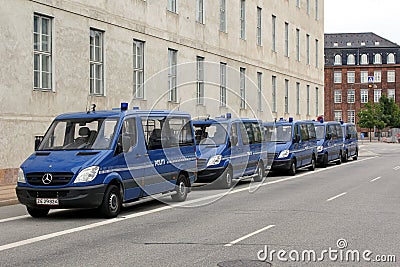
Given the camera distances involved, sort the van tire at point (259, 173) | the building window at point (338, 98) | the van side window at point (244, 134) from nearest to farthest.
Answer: the van side window at point (244, 134) < the van tire at point (259, 173) < the building window at point (338, 98)

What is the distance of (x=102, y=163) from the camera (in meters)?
13.5

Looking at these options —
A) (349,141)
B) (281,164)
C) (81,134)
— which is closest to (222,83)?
(349,141)

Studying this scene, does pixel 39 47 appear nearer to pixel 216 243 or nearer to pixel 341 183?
pixel 341 183

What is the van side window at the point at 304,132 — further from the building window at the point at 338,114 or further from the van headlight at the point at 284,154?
the building window at the point at 338,114

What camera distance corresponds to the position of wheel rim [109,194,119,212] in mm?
13891

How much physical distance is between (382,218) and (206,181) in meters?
7.91

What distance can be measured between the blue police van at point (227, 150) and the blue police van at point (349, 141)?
49.2 feet

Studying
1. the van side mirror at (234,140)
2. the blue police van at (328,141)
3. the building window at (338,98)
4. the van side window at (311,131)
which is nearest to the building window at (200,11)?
the blue police van at (328,141)

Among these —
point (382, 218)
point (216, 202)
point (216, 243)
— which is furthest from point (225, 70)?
point (216, 243)

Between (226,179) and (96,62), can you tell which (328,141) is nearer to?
(96,62)

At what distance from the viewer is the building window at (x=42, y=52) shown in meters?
22.9

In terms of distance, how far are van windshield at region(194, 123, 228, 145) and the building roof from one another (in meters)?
116

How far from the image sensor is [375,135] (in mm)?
121938

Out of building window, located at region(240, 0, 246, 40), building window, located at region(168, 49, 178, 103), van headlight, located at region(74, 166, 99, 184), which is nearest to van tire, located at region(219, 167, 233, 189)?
van headlight, located at region(74, 166, 99, 184)
